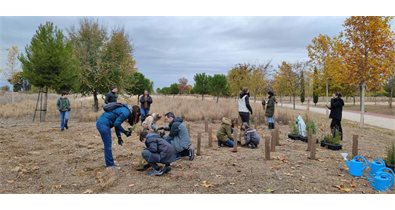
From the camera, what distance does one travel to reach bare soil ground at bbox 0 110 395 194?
4480 mm

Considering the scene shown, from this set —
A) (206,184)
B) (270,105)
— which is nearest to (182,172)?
(206,184)

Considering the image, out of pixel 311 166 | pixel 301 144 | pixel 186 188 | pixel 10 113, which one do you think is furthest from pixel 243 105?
pixel 10 113

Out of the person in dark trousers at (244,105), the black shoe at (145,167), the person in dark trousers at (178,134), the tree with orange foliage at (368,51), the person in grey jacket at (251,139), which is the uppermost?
the tree with orange foliage at (368,51)

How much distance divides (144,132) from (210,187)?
5.73ft

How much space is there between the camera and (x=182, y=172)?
17.0 ft

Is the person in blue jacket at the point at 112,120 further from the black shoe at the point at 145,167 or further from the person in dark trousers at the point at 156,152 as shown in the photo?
the black shoe at the point at 145,167

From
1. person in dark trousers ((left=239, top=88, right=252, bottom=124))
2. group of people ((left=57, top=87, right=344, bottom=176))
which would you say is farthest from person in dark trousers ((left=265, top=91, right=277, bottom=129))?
group of people ((left=57, top=87, right=344, bottom=176))

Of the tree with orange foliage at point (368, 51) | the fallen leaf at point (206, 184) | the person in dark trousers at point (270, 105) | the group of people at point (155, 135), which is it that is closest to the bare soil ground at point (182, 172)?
the fallen leaf at point (206, 184)

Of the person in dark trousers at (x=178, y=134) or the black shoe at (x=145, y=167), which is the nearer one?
the black shoe at (x=145, y=167)

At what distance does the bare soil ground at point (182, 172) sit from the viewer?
14.7ft

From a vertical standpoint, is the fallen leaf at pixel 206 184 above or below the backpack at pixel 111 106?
below

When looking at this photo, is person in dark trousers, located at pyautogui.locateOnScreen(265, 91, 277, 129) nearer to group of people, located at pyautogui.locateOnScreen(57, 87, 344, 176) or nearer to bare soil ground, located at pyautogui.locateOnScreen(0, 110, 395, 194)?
bare soil ground, located at pyautogui.locateOnScreen(0, 110, 395, 194)

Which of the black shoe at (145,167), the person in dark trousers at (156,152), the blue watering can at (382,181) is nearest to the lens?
the blue watering can at (382,181)

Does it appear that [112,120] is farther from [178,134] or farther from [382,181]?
[382,181]
